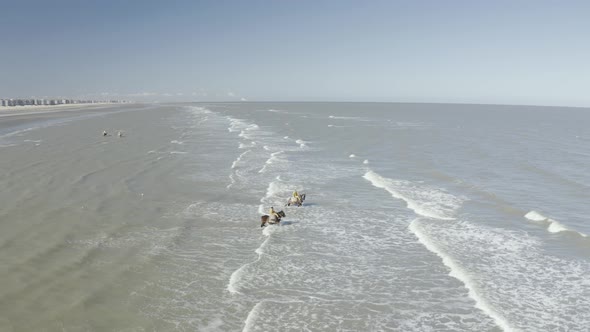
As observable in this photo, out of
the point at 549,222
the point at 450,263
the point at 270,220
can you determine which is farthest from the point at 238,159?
the point at 450,263

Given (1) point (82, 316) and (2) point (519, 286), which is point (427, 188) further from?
(1) point (82, 316)

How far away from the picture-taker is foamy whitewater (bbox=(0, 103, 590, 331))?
1134 cm

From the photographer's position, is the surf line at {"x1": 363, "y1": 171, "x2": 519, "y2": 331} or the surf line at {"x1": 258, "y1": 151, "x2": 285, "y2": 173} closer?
the surf line at {"x1": 363, "y1": 171, "x2": 519, "y2": 331}

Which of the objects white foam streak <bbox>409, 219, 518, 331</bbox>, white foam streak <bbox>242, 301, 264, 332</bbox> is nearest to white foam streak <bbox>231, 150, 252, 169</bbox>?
white foam streak <bbox>409, 219, 518, 331</bbox>

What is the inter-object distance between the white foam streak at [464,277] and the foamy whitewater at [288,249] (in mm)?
71

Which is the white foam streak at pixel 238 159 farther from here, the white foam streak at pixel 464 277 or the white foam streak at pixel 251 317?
the white foam streak at pixel 251 317

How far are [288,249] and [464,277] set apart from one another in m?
5.80

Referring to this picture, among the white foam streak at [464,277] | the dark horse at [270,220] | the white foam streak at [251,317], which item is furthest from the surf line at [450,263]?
the white foam streak at [251,317]

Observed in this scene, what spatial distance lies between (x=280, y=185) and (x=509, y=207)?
39.8 feet

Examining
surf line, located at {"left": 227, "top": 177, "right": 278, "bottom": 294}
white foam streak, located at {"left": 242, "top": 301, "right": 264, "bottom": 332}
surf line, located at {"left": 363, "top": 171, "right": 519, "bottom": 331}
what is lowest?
surf line, located at {"left": 363, "top": 171, "right": 519, "bottom": 331}

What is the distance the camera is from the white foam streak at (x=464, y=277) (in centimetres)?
1135

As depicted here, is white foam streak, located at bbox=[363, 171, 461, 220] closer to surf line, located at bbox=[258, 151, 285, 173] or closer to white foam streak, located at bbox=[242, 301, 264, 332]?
surf line, located at bbox=[258, 151, 285, 173]

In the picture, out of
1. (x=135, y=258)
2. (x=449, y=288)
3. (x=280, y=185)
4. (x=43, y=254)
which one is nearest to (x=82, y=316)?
(x=135, y=258)

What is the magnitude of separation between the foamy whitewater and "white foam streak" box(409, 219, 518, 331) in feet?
0.23
